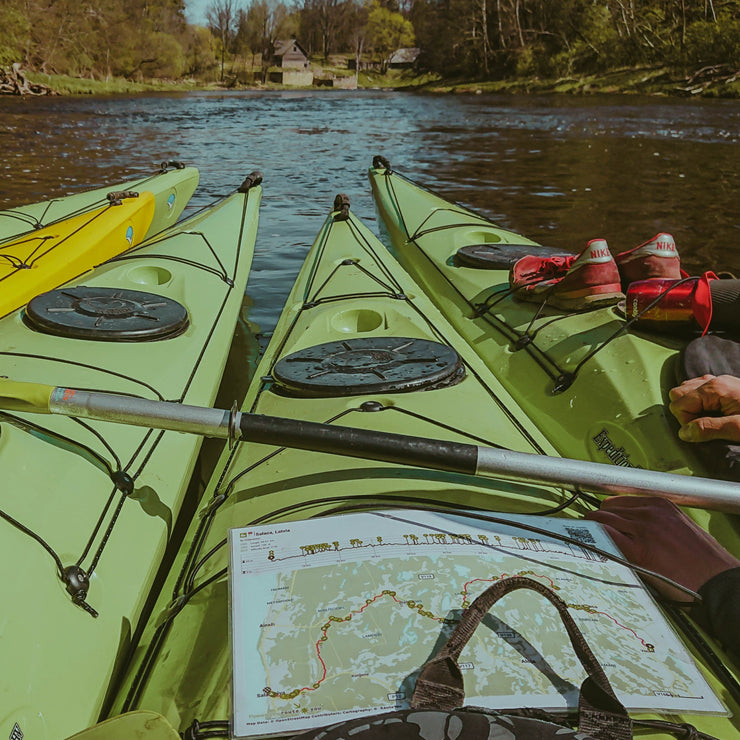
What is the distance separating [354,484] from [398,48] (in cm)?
7287

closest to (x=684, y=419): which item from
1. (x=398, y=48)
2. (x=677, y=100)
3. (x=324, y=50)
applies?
(x=677, y=100)

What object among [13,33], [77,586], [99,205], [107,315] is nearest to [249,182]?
[99,205]

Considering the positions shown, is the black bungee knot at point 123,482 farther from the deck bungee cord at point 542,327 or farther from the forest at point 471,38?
the forest at point 471,38

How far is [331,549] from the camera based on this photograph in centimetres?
138

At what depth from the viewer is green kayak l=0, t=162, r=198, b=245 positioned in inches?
185

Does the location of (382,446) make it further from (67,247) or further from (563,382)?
(67,247)

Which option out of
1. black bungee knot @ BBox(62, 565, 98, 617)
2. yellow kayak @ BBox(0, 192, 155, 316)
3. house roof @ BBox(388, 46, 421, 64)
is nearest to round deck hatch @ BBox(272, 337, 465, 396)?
black bungee knot @ BBox(62, 565, 98, 617)

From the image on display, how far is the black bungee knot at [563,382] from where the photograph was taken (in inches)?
104

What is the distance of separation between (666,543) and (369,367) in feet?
3.83

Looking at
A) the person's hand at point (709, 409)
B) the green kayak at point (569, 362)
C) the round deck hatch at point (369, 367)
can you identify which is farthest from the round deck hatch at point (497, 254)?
the person's hand at point (709, 409)

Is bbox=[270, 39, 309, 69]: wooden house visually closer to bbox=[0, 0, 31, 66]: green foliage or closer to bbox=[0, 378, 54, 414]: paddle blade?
bbox=[0, 0, 31, 66]: green foliage

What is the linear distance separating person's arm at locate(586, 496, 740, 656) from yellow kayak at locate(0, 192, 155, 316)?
3028 mm

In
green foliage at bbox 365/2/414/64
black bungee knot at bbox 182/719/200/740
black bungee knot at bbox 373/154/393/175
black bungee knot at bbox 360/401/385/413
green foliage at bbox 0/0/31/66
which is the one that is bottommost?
black bungee knot at bbox 182/719/200/740

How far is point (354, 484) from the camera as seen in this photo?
5.82 feet
